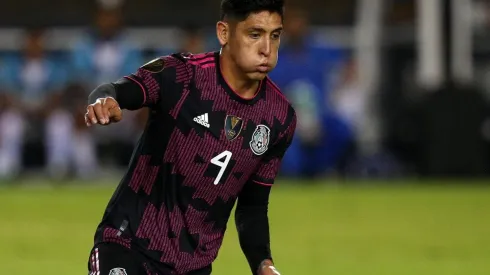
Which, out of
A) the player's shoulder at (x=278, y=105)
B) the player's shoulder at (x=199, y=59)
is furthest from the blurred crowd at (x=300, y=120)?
the player's shoulder at (x=199, y=59)

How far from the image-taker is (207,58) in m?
6.19

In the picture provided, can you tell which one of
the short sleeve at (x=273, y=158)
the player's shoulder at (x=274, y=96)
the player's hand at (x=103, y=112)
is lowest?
the short sleeve at (x=273, y=158)

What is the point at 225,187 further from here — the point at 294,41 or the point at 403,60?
the point at 403,60

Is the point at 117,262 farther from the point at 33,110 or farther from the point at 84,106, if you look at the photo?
the point at 33,110

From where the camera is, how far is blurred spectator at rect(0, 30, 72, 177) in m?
19.7

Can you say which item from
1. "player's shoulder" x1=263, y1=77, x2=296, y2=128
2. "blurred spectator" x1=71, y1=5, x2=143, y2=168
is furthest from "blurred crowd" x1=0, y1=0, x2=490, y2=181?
"player's shoulder" x1=263, y1=77, x2=296, y2=128

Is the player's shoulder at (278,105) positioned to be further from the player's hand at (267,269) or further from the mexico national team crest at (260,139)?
the player's hand at (267,269)

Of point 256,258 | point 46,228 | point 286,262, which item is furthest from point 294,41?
point 256,258

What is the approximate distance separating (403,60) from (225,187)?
16.9m

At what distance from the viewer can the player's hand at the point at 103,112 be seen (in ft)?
17.0

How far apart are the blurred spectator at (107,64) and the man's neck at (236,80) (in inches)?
521

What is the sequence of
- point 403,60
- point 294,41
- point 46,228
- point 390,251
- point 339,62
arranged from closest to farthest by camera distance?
1. point 390,251
2. point 46,228
3. point 294,41
4. point 339,62
5. point 403,60

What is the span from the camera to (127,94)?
5660mm

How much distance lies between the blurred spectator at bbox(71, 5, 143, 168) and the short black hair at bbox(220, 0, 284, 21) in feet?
43.8
